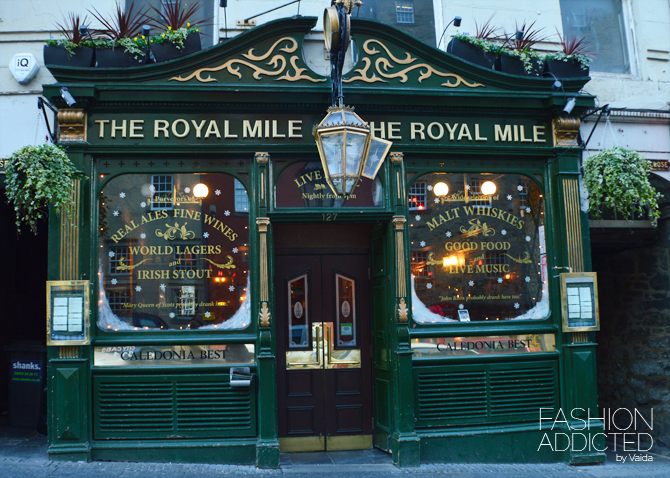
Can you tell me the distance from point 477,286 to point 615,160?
2.25 metres

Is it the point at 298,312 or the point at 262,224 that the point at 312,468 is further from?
the point at 262,224

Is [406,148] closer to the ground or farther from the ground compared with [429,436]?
farther from the ground

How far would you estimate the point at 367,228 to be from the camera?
7609 mm

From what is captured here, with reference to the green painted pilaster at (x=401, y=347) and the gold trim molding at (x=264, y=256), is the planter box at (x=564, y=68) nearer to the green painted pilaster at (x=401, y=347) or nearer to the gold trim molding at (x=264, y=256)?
the green painted pilaster at (x=401, y=347)

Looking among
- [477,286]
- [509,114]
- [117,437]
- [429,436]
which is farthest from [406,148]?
[117,437]

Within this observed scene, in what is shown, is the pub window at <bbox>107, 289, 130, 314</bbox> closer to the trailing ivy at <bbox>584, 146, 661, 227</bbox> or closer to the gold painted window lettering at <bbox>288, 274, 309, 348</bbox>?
the gold painted window lettering at <bbox>288, 274, 309, 348</bbox>

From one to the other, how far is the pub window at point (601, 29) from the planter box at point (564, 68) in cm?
98

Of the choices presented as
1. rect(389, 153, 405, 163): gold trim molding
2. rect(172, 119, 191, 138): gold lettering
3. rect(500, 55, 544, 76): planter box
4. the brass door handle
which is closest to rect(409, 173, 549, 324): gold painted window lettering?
rect(389, 153, 405, 163): gold trim molding

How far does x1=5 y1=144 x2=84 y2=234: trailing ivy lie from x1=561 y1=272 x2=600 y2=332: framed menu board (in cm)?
592

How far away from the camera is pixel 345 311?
24.6ft

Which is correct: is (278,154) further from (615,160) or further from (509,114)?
(615,160)

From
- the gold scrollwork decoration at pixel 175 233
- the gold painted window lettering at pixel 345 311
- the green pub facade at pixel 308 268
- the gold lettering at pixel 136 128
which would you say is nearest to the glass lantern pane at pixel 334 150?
the green pub facade at pixel 308 268

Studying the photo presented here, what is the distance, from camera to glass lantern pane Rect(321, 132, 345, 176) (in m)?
5.68

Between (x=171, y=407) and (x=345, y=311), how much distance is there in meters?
2.44
